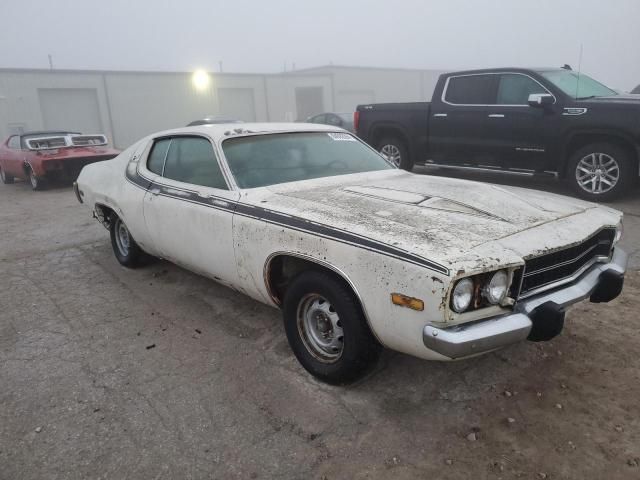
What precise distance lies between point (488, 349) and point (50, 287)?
13.2ft

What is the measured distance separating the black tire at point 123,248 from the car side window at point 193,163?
1.11 meters

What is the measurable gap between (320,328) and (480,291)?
99cm

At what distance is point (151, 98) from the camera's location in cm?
2402

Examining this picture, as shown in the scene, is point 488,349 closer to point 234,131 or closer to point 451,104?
point 234,131

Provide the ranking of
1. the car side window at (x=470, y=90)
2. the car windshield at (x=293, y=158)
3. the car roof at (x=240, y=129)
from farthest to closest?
the car side window at (x=470, y=90) → the car roof at (x=240, y=129) → the car windshield at (x=293, y=158)

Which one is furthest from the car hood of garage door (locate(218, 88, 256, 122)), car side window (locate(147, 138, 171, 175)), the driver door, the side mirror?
garage door (locate(218, 88, 256, 122))

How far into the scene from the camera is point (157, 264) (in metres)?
4.98

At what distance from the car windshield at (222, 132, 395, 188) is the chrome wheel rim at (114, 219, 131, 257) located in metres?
1.94

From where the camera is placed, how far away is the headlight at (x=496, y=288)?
222cm

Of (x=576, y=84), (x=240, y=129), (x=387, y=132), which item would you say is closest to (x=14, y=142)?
(x=387, y=132)

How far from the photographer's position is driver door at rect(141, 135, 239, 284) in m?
3.21

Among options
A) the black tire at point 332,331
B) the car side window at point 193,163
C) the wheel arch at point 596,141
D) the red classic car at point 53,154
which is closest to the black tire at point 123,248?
the car side window at point 193,163

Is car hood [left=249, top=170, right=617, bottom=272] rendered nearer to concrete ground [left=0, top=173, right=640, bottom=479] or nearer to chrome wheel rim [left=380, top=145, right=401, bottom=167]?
concrete ground [left=0, top=173, right=640, bottom=479]

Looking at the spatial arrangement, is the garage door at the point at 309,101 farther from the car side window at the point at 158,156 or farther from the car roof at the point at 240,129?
the car roof at the point at 240,129
